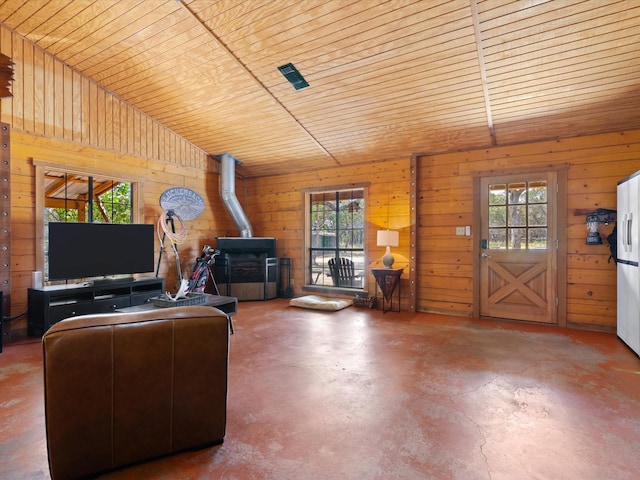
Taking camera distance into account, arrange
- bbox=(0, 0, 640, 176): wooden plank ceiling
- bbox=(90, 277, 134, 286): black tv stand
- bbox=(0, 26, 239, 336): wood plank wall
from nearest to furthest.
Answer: bbox=(0, 0, 640, 176): wooden plank ceiling, bbox=(0, 26, 239, 336): wood plank wall, bbox=(90, 277, 134, 286): black tv stand

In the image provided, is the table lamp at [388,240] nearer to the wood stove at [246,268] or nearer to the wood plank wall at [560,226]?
the wood plank wall at [560,226]

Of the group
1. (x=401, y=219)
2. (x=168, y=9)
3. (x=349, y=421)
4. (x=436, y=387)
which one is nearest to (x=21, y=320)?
(x=168, y=9)

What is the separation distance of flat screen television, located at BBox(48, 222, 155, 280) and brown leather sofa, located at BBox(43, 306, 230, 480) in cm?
315

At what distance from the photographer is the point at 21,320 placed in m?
3.91

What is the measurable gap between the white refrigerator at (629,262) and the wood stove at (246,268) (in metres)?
4.79

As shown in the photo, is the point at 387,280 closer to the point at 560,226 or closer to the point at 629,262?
the point at 560,226

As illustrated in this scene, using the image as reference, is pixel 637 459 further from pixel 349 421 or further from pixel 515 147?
pixel 515 147

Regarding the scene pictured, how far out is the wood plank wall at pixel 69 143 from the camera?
3.85m

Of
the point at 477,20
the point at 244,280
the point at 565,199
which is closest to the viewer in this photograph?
the point at 477,20

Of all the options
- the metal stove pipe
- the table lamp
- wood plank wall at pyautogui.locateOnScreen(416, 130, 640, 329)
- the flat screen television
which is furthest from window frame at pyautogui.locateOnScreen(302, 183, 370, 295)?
the flat screen television

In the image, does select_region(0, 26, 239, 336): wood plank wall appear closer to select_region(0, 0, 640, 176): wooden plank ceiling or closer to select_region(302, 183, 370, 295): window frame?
select_region(0, 0, 640, 176): wooden plank ceiling

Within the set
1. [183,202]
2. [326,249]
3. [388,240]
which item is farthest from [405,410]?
[183,202]

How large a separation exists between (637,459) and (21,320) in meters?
5.43

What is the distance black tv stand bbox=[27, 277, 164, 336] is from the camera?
147 inches
